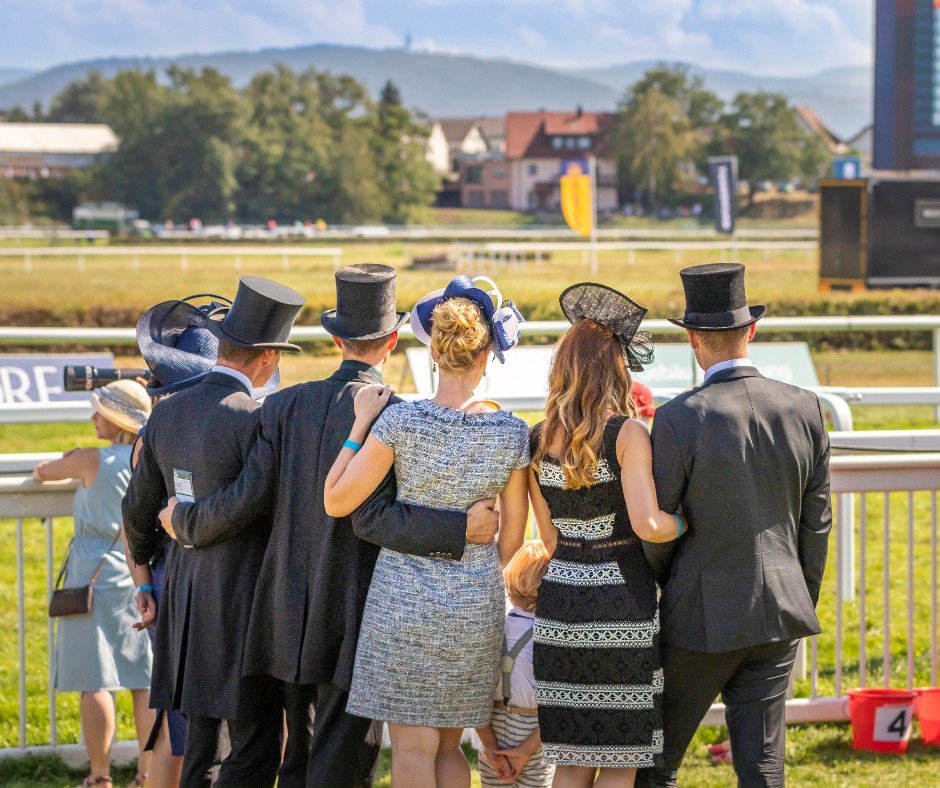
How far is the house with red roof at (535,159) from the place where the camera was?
2697 inches

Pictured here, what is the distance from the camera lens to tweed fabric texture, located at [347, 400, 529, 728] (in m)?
2.58

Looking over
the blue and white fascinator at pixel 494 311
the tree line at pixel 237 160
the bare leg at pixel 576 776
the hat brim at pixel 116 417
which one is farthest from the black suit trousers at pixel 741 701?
the tree line at pixel 237 160

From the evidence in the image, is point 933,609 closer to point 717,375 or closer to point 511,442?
point 717,375

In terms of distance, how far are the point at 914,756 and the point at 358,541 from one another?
2135 mm

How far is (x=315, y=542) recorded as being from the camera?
274 centimetres

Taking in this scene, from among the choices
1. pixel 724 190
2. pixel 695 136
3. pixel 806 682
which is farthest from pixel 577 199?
pixel 695 136

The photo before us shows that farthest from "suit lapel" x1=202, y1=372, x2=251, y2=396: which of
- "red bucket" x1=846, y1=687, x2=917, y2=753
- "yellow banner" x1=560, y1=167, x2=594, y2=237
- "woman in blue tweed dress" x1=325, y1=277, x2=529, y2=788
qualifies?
"yellow banner" x1=560, y1=167, x2=594, y2=237

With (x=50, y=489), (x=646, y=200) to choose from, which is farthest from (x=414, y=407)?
(x=646, y=200)

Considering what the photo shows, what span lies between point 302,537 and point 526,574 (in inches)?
22.8

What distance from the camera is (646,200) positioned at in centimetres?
6256

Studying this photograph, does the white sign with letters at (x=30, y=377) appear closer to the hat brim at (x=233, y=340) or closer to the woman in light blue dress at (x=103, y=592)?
the woman in light blue dress at (x=103, y=592)

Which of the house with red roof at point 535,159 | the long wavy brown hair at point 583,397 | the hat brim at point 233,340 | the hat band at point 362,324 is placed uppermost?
the house with red roof at point 535,159

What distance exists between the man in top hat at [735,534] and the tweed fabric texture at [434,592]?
39cm

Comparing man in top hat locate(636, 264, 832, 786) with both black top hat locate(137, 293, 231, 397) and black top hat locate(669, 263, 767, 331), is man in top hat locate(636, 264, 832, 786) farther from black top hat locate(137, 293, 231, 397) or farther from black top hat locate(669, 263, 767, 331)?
black top hat locate(137, 293, 231, 397)
